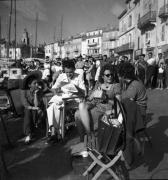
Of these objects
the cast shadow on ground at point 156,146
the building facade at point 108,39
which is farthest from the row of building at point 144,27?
the building facade at point 108,39

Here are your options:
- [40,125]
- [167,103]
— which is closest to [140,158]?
[40,125]

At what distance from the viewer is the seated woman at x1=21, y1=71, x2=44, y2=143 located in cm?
598

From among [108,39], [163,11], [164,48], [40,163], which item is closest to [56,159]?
[40,163]

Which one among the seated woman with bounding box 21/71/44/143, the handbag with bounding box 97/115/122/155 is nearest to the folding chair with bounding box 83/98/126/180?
the handbag with bounding box 97/115/122/155

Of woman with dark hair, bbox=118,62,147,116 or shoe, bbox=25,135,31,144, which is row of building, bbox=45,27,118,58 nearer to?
shoe, bbox=25,135,31,144

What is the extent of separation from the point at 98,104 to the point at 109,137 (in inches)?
54.0

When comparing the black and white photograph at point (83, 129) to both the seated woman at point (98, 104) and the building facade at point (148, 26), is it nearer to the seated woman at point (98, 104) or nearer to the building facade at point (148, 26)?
the seated woman at point (98, 104)

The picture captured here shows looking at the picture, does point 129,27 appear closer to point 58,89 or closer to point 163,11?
point 163,11

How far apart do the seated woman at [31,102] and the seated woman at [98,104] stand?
1.36m

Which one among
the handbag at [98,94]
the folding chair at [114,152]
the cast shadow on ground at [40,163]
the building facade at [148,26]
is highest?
the building facade at [148,26]

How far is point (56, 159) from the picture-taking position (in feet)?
16.6

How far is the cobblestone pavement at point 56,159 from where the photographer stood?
4.36 m

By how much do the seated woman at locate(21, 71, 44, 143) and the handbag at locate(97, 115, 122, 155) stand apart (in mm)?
2456

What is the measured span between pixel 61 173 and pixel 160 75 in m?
12.7
